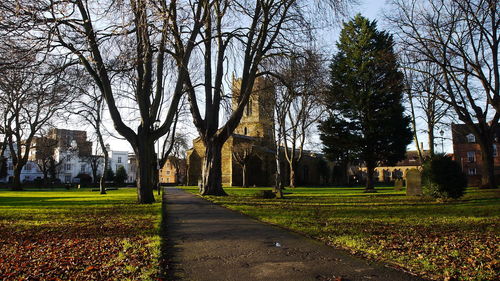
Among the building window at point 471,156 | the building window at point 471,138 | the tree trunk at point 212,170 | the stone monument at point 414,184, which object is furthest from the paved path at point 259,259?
the building window at point 471,138

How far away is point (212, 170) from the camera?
21.1 meters

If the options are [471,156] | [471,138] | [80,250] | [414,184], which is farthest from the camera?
[471,138]

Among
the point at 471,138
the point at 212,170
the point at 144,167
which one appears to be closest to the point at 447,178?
the point at 212,170

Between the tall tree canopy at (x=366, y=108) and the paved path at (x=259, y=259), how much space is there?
23.4 m

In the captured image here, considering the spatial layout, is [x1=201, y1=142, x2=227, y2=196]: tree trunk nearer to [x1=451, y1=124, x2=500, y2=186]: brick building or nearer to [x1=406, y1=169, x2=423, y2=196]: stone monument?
[x1=406, y1=169, x2=423, y2=196]: stone monument

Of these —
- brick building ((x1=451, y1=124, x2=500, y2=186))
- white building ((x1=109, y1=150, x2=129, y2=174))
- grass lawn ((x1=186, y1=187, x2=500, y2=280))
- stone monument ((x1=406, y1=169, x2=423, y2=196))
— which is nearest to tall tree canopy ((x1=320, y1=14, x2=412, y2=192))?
stone monument ((x1=406, y1=169, x2=423, y2=196))

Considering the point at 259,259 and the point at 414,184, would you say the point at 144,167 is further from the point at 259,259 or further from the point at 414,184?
the point at 414,184

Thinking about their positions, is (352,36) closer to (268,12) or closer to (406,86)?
(406,86)

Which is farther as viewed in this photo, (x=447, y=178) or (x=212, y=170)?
(x=212, y=170)

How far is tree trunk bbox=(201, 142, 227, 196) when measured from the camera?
817 inches

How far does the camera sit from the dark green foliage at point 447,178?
16062 mm

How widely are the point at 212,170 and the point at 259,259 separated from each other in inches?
632

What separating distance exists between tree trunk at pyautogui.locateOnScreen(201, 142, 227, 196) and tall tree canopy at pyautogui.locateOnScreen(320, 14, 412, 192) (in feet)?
40.0

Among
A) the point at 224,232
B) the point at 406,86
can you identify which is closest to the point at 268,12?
the point at 406,86
